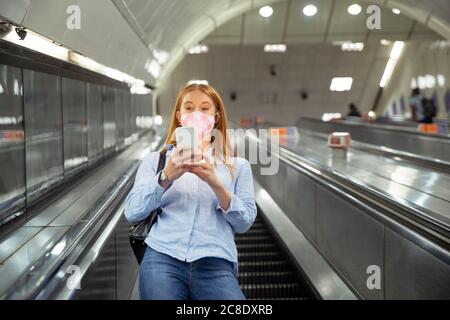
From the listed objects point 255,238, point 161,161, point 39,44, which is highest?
point 39,44

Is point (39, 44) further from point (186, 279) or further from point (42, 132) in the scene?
point (186, 279)

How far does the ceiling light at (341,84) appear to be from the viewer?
3155cm

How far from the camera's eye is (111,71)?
9.54 meters

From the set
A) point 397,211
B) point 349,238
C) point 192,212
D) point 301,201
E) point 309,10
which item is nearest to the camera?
point 192,212

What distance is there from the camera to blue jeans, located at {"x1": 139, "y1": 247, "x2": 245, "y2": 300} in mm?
2547

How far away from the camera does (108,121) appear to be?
9430 millimetres

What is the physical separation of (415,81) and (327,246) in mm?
23154

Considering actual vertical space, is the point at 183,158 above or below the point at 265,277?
above

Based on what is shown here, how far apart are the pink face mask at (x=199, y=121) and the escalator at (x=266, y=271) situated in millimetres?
2849

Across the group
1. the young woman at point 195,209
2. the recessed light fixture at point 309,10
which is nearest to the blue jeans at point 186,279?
the young woman at point 195,209

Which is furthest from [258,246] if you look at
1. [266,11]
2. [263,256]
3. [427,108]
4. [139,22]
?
[266,11]

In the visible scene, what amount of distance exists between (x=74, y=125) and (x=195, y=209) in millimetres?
4282

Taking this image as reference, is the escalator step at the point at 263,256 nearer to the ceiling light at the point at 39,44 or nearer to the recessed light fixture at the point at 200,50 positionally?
the ceiling light at the point at 39,44
